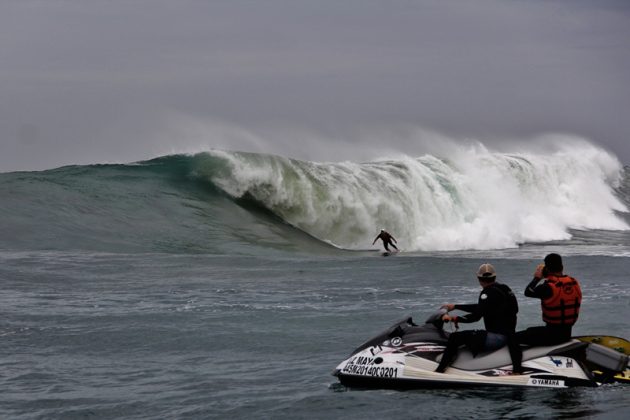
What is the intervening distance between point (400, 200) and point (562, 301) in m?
26.8

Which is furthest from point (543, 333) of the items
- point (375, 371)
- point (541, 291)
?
point (375, 371)

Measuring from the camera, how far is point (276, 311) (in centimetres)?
1568

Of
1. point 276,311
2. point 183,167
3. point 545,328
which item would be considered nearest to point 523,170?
point 183,167

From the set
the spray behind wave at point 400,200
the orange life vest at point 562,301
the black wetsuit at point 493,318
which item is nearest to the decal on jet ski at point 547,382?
the black wetsuit at point 493,318

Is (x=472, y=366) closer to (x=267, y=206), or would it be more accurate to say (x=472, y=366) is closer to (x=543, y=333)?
(x=543, y=333)

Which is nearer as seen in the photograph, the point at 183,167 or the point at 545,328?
the point at 545,328

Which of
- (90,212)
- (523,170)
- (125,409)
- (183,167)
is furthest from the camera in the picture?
(523,170)

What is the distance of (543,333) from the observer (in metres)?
10.7

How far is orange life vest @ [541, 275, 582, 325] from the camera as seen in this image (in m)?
10.5

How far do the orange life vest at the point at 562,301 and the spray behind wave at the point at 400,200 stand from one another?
22.2 metres

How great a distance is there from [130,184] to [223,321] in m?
18.0

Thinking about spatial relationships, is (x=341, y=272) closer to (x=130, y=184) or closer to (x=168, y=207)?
(x=168, y=207)

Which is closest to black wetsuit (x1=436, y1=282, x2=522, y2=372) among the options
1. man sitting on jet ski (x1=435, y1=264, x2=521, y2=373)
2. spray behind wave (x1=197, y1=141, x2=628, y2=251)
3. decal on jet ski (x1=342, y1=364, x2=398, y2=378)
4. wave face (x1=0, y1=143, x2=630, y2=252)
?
man sitting on jet ski (x1=435, y1=264, x2=521, y2=373)

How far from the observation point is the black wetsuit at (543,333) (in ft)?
34.4
